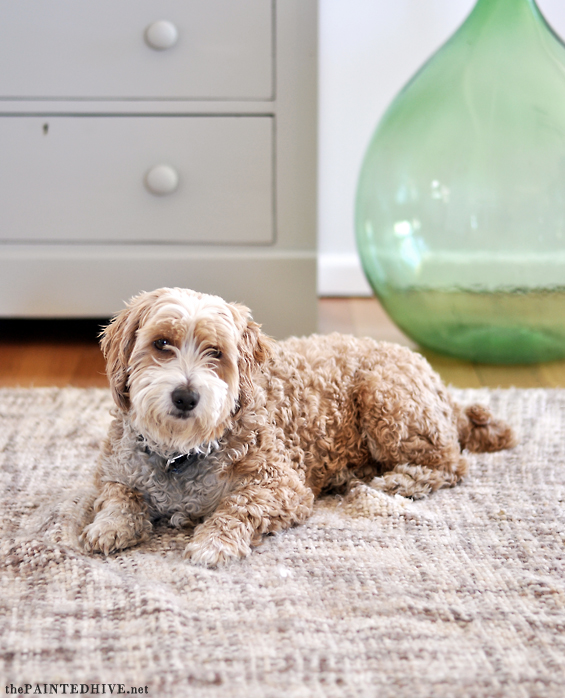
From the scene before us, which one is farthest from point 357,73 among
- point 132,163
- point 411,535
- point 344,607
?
point 344,607

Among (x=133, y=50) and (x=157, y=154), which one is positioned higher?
(x=133, y=50)

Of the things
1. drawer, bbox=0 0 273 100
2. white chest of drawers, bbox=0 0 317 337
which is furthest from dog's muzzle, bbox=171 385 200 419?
drawer, bbox=0 0 273 100

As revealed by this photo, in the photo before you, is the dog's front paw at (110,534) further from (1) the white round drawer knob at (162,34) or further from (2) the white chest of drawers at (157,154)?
(1) the white round drawer knob at (162,34)

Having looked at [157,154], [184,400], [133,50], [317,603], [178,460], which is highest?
[133,50]

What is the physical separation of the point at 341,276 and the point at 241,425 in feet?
6.80

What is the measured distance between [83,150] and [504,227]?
1391 mm

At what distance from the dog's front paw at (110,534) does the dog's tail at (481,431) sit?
2.69 feet

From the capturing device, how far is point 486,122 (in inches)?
94.4

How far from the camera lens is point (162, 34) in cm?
240

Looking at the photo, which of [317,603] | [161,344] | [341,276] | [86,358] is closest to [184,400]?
[161,344]

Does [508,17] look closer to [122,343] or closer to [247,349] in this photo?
[247,349]

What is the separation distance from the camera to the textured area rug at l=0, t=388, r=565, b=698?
1073 mm

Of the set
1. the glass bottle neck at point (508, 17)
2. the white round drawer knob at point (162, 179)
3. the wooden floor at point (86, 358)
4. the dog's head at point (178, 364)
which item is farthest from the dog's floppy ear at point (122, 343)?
the glass bottle neck at point (508, 17)

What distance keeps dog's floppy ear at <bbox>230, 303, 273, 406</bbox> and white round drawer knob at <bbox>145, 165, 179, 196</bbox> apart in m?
1.17
